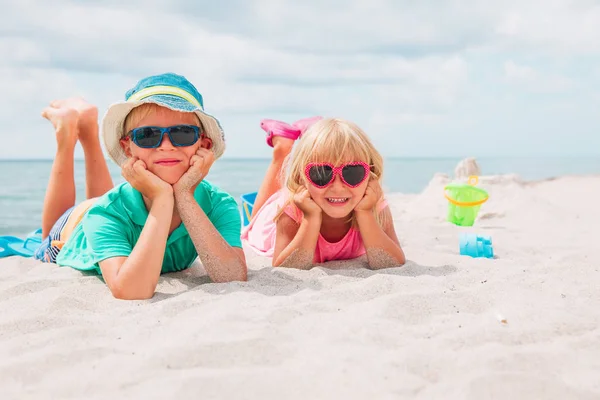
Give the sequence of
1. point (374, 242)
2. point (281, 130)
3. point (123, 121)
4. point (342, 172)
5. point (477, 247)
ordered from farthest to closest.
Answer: point (281, 130) < point (477, 247) < point (374, 242) < point (342, 172) < point (123, 121)

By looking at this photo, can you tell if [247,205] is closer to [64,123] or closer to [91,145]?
[91,145]

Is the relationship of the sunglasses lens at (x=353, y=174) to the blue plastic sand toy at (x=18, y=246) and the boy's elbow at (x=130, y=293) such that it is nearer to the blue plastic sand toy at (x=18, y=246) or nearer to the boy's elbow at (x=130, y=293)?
the boy's elbow at (x=130, y=293)

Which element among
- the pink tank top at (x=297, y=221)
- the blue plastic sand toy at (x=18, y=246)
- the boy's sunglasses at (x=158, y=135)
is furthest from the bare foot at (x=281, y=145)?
the blue plastic sand toy at (x=18, y=246)

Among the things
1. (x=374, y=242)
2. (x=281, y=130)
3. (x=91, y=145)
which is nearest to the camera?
(x=374, y=242)

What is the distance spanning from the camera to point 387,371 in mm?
1937

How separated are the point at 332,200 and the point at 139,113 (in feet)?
4.34

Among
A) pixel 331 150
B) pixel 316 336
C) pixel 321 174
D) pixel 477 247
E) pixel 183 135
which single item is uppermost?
pixel 183 135

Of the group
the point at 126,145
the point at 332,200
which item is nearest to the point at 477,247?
the point at 332,200

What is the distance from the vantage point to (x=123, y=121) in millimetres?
3277

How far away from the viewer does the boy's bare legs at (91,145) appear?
4.71m

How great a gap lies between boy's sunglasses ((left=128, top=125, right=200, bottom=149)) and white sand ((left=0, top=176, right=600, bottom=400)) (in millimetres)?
835

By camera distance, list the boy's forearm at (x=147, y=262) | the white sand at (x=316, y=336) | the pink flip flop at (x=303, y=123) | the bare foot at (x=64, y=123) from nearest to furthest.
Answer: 1. the white sand at (x=316, y=336)
2. the boy's forearm at (x=147, y=262)
3. the bare foot at (x=64, y=123)
4. the pink flip flop at (x=303, y=123)

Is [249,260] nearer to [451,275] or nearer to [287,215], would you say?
[287,215]

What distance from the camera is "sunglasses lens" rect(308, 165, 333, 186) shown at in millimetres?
3533
